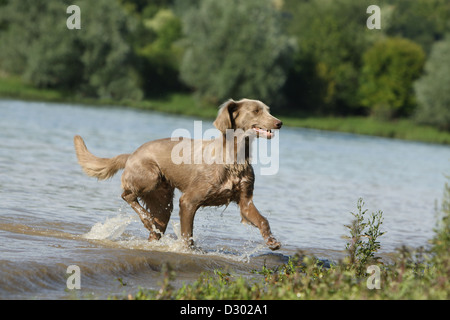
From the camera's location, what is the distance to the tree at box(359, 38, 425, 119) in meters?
68.7

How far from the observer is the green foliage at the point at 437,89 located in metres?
54.4

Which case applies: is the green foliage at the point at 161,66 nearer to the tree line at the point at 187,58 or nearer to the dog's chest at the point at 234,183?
the tree line at the point at 187,58

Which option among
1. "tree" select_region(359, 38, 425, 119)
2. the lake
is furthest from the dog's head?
"tree" select_region(359, 38, 425, 119)

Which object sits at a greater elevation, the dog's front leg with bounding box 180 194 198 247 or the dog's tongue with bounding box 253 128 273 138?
the dog's tongue with bounding box 253 128 273 138

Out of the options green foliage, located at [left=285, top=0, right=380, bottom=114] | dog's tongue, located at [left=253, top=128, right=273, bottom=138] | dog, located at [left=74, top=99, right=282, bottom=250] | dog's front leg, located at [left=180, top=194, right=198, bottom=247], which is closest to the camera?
dog's tongue, located at [left=253, top=128, right=273, bottom=138]

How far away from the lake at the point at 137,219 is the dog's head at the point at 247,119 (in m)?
1.76

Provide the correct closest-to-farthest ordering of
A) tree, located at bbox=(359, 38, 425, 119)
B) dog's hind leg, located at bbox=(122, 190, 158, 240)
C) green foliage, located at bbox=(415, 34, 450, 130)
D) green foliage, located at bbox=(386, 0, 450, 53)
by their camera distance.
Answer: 1. dog's hind leg, located at bbox=(122, 190, 158, 240)
2. green foliage, located at bbox=(415, 34, 450, 130)
3. tree, located at bbox=(359, 38, 425, 119)
4. green foliage, located at bbox=(386, 0, 450, 53)

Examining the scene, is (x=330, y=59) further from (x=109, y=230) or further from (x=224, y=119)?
(x=224, y=119)

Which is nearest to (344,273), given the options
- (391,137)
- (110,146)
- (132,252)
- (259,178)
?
(132,252)

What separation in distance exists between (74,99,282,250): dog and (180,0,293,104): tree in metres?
48.6

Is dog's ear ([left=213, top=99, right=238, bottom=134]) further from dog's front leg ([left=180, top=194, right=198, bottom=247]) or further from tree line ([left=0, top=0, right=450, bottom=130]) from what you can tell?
tree line ([left=0, top=0, right=450, bottom=130])

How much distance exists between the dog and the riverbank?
44.0 metres

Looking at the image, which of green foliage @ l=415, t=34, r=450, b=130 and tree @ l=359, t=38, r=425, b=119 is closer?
green foliage @ l=415, t=34, r=450, b=130

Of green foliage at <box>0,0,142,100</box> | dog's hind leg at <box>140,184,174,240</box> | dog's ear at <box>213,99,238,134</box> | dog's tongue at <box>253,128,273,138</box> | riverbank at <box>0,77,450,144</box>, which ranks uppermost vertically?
green foliage at <box>0,0,142,100</box>
